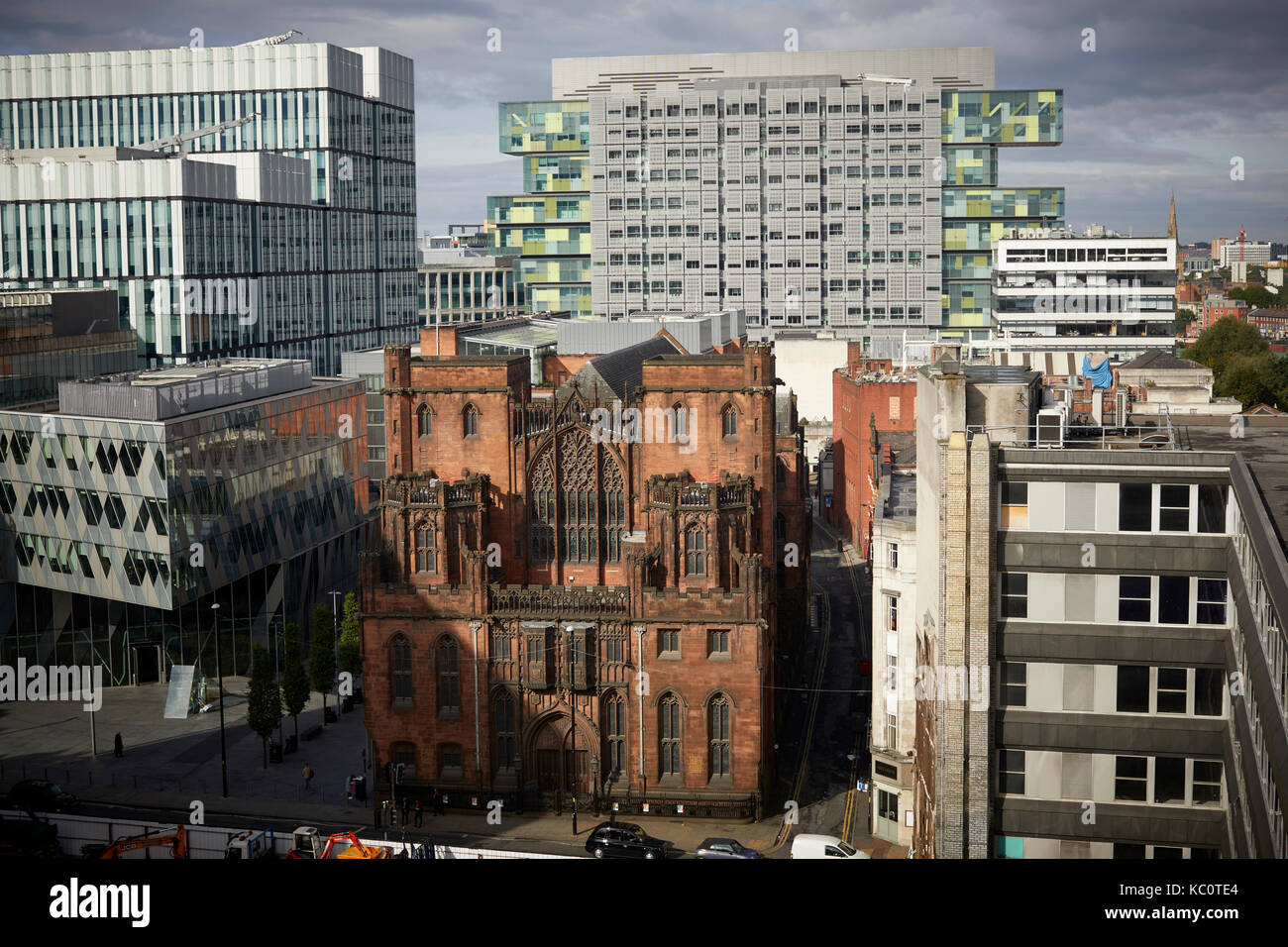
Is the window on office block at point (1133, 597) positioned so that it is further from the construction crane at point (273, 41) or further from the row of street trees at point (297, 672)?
the construction crane at point (273, 41)

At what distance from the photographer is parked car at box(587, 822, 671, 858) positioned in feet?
182

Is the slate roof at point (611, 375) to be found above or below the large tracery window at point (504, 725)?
above

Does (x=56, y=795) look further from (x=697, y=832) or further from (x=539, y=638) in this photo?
(x=697, y=832)

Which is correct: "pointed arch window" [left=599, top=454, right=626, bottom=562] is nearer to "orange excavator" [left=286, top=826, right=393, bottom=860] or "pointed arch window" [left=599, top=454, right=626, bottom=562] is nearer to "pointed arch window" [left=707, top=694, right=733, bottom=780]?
"pointed arch window" [left=707, top=694, right=733, bottom=780]

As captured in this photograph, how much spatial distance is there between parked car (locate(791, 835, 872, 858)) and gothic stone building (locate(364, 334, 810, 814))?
7.11 metres

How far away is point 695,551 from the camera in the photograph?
6225 cm

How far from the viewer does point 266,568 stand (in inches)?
3511

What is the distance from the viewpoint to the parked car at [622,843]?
55.3 metres

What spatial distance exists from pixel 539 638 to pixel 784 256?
138879mm

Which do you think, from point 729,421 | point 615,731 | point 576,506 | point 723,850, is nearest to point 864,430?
point 729,421

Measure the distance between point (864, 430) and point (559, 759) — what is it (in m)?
57.4

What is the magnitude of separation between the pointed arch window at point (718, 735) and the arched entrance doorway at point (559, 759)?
5.76 metres

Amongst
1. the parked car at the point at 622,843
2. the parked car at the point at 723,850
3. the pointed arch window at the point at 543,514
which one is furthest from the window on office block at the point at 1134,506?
the pointed arch window at the point at 543,514

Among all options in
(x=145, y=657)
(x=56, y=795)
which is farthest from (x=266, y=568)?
(x=56, y=795)
